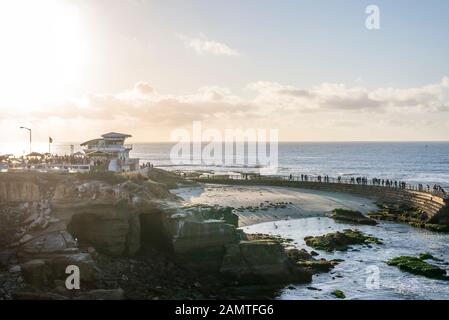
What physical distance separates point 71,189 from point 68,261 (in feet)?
29.5

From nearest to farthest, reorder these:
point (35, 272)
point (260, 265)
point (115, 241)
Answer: point (35, 272), point (260, 265), point (115, 241)

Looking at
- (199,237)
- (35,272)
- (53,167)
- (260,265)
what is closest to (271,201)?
(53,167)

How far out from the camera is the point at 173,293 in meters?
30.2

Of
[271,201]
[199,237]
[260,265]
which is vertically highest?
[199,237]

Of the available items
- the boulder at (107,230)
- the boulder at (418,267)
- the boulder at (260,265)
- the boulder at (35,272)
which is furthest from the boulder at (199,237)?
the boulder at (418,267)

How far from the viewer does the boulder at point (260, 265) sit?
Answer: 3384 cm

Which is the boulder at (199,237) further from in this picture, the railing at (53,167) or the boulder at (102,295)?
the railing at (53,167)

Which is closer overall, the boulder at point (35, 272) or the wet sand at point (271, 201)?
the boulder at point (35, 272)

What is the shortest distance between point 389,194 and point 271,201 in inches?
763

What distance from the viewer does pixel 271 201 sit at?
74312mm

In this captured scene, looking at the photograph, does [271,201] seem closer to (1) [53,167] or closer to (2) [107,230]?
(1) [53,167]

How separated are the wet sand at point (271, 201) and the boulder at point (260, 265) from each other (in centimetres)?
2137

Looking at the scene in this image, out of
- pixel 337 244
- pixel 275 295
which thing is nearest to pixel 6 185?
pixel 275 295
